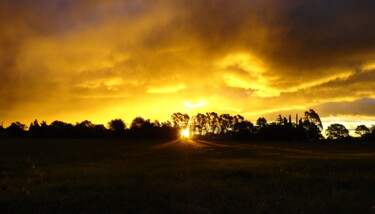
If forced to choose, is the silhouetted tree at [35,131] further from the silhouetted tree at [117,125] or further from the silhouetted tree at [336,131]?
the silhouetted tree at [336,131]

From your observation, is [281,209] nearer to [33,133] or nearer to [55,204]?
[55,204]

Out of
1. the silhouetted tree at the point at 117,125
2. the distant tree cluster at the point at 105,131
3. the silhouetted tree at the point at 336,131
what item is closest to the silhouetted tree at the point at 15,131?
the distant tree cluster at the point at 105,131

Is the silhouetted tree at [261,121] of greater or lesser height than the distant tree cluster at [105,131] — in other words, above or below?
above

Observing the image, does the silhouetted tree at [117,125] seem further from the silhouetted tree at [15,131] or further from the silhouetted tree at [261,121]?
the silhouetted tree at [261,121]

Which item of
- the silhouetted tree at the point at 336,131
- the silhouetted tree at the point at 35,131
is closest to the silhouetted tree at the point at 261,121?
the silhouetted tree at the point at 336,131

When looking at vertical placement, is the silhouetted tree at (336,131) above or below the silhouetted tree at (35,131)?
above

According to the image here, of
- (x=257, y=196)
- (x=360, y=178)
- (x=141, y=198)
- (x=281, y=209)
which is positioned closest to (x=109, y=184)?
(x=141, y=198)

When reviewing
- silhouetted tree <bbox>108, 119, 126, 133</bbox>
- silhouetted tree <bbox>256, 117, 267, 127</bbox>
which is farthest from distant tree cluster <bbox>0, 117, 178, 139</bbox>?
silhouetted tree <bbox>256, 117, 267, 127</bbox>

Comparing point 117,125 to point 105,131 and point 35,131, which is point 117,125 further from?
point 35,131

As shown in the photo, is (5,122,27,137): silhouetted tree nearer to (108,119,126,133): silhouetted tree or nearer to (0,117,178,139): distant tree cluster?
(0,117,178,139): distant tree cluster

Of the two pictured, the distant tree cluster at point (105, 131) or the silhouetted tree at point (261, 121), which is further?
the silhouetted tree at point (261, 121)

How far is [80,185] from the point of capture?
12969mm

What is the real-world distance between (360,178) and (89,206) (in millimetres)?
12713

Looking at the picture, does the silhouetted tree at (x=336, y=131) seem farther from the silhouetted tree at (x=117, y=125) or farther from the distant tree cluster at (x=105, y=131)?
the silhouetted tree at (x=117, y=125)
